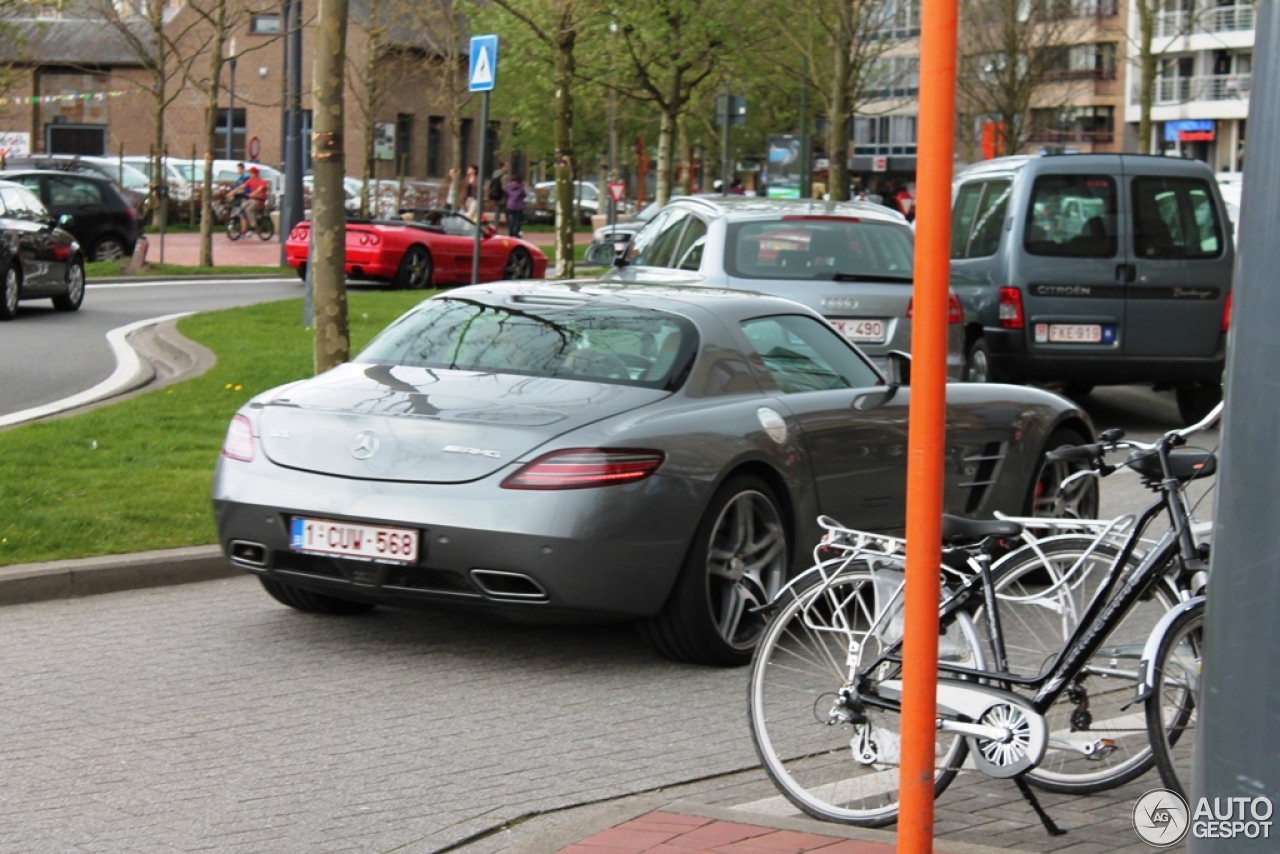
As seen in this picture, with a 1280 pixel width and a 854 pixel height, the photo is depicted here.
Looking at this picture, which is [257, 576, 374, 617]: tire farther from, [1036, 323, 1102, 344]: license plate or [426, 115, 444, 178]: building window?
[426, 115, 444, 178]: building window

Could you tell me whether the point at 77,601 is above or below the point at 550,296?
below

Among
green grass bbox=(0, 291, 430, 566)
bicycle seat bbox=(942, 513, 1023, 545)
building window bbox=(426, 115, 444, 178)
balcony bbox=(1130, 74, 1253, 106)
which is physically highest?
balcony bbox=(1130, 74, 1253, 106)

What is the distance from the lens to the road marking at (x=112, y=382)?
1277 cm

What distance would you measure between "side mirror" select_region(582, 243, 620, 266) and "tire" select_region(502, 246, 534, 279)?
52.3 feet

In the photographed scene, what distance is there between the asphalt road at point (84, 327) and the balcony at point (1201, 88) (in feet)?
211

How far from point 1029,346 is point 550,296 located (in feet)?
24.5

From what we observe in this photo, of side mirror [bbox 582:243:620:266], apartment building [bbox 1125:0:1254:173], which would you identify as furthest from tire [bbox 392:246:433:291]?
apartment building [bbox 1125:0:1254:173]

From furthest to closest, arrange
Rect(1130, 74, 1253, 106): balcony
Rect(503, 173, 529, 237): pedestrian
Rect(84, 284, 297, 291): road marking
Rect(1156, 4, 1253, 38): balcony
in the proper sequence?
Rect(1156, 4, 1253, 38): balcony, Rect(1130, 74, 1253, 106): balcony, Rect(503, 173, 529, 237): pedestrian, Rect(84, 284, 297, 291): road marking

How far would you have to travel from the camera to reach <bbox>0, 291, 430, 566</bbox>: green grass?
8.48 m

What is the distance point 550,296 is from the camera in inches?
299

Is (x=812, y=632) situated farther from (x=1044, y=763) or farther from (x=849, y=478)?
(x=849, y=478)

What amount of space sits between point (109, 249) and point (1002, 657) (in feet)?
94.0

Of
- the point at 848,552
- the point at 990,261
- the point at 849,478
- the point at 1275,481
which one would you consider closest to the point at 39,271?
the point at 990,261

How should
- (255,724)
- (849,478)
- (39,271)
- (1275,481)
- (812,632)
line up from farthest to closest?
1. (39,271)
2. (849,478)
3. (255,724)
4. (812,632)
5. (1275,481)
